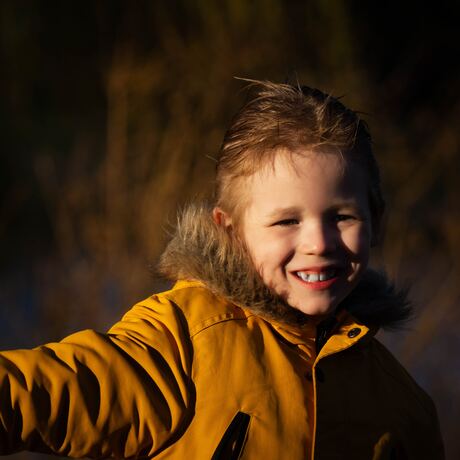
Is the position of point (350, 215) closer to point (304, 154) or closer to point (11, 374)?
point (304, 154)

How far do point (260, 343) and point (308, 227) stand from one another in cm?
27

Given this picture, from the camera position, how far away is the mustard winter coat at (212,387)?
1.50 meters

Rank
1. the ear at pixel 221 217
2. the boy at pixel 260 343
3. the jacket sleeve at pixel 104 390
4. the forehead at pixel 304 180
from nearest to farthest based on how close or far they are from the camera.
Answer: the jacket sleeve at pixel 104 390
the boy at pixel 260 343
the forehead at pixel 304 180
the ear at pixel 221 217

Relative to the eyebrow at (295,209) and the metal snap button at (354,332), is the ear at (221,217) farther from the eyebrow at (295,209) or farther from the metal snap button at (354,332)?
the metal snap button at (354,332)

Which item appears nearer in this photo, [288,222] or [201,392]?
[201,392]

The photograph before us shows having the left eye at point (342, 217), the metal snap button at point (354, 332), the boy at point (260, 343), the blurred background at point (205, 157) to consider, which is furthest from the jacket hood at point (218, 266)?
the blurred background at point (205, 157)

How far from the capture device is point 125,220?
3941 millimetres

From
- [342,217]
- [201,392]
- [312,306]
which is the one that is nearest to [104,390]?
[201,392]

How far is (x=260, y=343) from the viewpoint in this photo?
5.89 ft

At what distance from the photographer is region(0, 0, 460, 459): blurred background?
391 centimetres

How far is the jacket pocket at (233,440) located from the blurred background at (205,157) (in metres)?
2.00

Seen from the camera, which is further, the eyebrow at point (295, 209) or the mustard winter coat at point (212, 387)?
the eyebrow at point (295, 209)

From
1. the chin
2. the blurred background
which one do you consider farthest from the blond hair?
the blurred background

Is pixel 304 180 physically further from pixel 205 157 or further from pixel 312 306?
pixel 205 157
